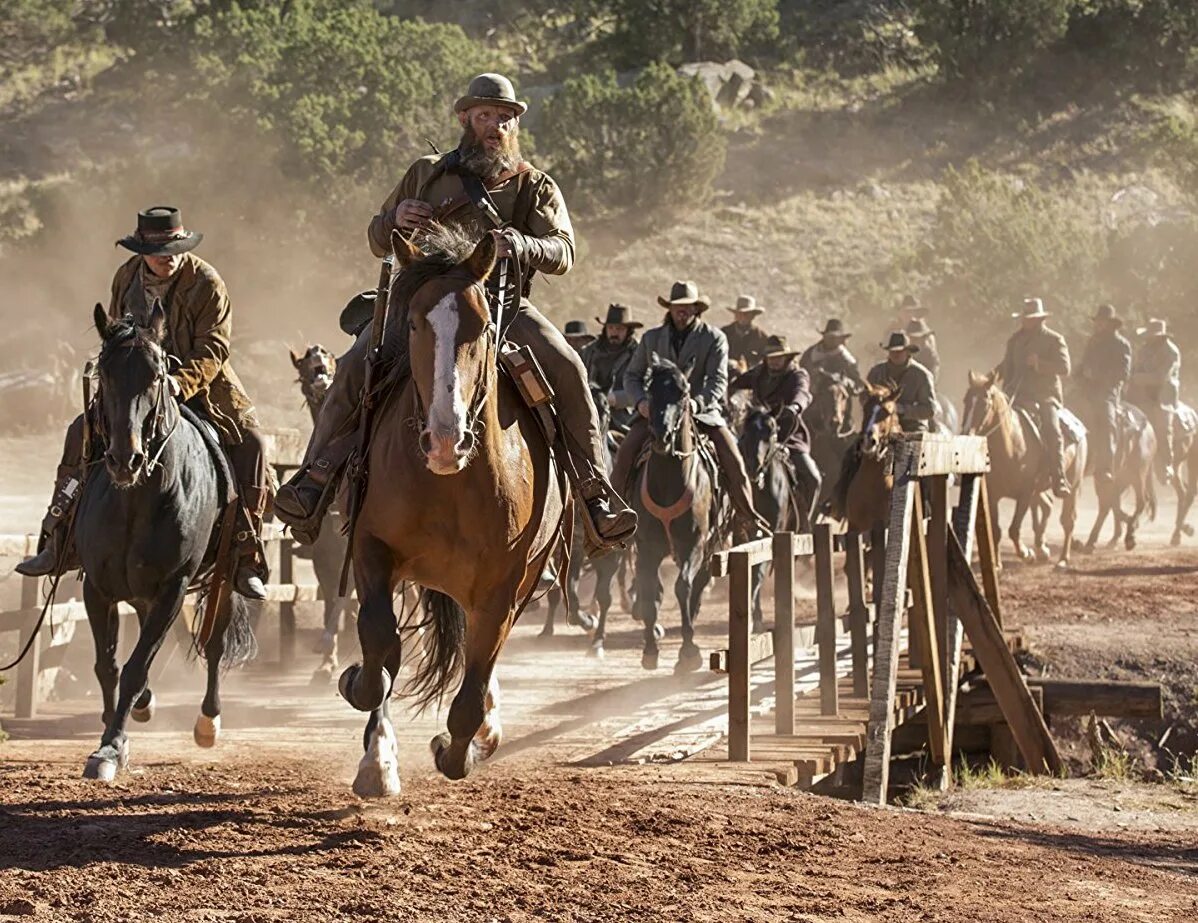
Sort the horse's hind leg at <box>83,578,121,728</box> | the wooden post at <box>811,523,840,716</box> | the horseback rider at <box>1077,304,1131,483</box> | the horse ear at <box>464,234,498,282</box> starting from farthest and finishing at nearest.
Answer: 1. the horseback rider at <box>1077,304,1131,483</box>
2. the wooden post at <box>811,523,840,716</box>
3. the horse's hind leg at <box>83,578,121,728</box>
4. the horse ear at <box>464,234,498,282</box>

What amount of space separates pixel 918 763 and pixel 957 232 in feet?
116

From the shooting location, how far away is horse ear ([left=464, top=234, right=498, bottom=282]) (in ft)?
23.0

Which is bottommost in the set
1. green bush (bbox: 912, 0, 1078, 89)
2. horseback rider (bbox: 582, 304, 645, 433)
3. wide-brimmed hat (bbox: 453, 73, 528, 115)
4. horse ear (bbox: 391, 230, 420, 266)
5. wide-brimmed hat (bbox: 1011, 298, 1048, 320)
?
horse ear (bbox: 391, 230, 420, 266)

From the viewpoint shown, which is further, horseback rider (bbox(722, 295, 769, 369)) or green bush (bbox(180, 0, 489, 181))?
green bush (bbox(180, 0, 489, 181))

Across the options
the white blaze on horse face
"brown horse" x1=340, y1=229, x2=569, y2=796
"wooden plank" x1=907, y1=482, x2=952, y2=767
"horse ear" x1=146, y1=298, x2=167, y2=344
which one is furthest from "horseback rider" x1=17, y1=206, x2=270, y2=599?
"wooden plank" x1=907, y1=482, x2=952, y2=767

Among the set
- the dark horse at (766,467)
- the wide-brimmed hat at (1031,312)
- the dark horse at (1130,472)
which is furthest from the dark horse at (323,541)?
the dark horse at (1130,472)

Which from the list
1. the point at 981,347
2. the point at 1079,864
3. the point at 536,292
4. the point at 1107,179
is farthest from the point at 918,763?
the point at 1107,179

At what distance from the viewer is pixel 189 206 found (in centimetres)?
4438

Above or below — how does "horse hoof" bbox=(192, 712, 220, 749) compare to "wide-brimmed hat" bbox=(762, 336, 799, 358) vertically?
below

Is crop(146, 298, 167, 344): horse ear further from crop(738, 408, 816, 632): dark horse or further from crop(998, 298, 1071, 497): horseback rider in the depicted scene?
crop(998, 298, 1071, 497): horseback rider

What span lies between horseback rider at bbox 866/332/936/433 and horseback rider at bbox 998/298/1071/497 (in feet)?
11.3

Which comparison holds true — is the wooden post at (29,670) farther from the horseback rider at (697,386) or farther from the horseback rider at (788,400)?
the horseback rider at (788,400)

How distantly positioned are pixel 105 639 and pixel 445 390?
147 inches

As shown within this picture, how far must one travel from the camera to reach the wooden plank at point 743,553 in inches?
397
